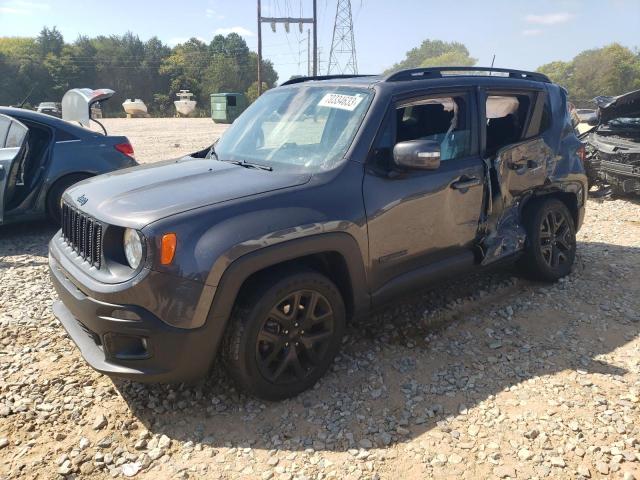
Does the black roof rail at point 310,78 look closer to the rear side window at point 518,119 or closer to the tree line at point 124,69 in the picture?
the rear side window at point 518,119

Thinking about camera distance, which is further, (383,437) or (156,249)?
(383,437)

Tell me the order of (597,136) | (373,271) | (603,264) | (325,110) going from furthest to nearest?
1. (597,136)
2. (603,264)
3. (325,110)
4. (373,271)

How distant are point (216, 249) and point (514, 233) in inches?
106

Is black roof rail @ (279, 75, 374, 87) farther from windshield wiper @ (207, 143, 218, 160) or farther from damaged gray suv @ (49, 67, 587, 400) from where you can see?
windshield wiper @ (207, 143, 218, 160)

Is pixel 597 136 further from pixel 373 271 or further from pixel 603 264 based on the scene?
pixel 373 271

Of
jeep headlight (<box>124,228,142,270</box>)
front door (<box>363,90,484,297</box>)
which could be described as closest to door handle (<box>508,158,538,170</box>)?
front door (<box>363,90,484,297</box>)

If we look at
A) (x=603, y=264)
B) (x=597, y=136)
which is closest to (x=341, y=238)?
(x=603, y=264)

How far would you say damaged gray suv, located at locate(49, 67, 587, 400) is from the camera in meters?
2.50

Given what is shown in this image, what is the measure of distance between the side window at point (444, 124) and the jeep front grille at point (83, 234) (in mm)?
2130

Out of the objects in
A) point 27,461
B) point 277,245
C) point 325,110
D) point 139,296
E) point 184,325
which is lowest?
point 27,461

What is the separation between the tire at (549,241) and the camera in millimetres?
4344

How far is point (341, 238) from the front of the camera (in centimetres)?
290

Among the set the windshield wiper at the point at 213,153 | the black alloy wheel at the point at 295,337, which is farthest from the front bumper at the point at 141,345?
the windshield wiper at the point at 213,153

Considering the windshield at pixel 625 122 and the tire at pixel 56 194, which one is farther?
the windshield at pixel 625 122
